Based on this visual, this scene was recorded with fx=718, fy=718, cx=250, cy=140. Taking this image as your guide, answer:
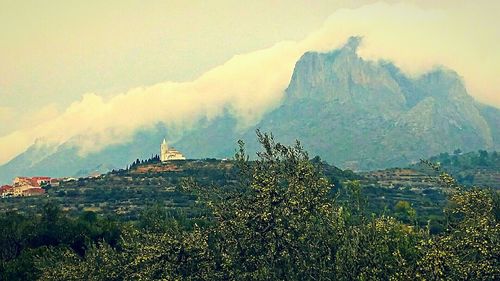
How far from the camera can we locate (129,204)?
183 metres

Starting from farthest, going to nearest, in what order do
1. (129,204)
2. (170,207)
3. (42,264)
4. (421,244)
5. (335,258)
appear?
(129,204) < (170,207) < (42,264) < (335,258) < (421,244)

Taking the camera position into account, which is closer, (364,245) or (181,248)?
(364,245)

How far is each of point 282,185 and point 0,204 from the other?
158122mm

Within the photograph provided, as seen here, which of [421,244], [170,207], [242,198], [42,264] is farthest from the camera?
[170,207]

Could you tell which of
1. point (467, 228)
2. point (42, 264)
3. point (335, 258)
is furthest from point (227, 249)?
point (42, 264)

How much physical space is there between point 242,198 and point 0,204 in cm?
15686

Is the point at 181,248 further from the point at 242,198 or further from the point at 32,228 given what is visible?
the point at 32,228

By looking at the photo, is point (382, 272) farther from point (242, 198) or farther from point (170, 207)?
point (170, 207)

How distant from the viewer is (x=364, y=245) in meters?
44.7

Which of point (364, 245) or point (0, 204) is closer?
point (364, 245)

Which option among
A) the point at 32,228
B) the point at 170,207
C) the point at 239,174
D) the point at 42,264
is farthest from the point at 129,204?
the point at 239,174

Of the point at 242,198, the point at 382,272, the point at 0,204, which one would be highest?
the point at 0,204

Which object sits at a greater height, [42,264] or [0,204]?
[0,204]

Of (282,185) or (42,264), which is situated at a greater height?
(282,185)
